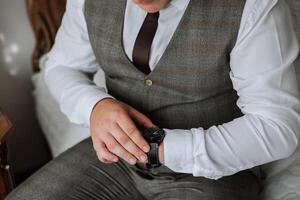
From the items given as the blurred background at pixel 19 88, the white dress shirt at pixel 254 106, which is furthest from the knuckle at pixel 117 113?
the blurred background at pixel 19 88

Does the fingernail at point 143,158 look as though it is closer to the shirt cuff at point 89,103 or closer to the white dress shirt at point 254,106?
the white dress shirt at point 254,106

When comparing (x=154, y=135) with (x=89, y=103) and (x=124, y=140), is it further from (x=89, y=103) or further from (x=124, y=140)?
(x=89, y=103)

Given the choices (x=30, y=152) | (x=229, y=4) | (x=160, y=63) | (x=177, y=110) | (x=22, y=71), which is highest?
(x=229, y=4)

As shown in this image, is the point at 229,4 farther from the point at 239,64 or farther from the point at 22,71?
the point at 22,71

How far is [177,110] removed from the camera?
3.61 feet

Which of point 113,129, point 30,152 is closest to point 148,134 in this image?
point 113,129

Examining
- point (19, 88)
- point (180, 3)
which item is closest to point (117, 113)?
point (180, 3)

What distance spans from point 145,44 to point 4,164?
47 centimetres

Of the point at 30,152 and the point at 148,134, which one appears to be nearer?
the point at 148,134

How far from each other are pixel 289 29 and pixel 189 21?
0.65ft

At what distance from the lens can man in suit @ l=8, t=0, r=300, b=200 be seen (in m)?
0.95

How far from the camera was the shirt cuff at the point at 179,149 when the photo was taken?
98cm

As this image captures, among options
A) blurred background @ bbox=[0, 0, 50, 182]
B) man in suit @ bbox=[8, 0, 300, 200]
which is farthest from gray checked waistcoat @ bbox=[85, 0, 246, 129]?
blurred background @ bbox=[0, 0, 50, 182]

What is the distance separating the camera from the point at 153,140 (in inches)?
38.8
